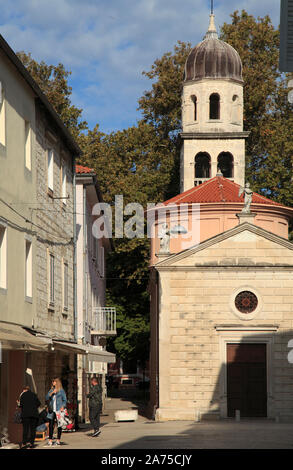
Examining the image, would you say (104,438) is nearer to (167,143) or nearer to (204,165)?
(204,165)

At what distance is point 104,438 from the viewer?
78.1 ft

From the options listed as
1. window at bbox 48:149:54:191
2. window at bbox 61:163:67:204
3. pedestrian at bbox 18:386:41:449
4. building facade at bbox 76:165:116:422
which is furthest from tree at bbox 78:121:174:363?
pedestrian at bbox 18:386:41:449

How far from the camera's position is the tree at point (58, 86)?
6181 cm

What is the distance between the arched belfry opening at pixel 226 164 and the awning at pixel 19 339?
30.8 meters

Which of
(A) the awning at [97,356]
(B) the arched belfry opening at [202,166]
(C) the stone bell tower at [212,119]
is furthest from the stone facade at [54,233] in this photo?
(B) the arched belfry opening at [202,166]

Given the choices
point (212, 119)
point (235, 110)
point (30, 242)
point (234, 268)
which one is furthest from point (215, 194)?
point (30, 242)

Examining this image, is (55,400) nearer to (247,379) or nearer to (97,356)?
(97,356)

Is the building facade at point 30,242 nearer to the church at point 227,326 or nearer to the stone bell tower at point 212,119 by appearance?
the church at point 227,326

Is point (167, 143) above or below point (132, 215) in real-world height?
above

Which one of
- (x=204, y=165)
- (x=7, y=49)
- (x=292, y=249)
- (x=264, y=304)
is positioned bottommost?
(x=264, y=304)

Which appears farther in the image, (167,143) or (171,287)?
(167,143)

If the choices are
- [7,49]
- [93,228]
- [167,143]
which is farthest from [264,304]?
[167,143]

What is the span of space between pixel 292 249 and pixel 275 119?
26.4 metres

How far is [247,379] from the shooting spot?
36.1 meters
